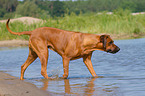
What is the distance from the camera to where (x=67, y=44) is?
7367mm

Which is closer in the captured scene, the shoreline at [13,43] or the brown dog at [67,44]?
the brown dog at [67,44]

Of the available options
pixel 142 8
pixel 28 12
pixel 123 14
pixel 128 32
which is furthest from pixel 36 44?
pixel 142 8

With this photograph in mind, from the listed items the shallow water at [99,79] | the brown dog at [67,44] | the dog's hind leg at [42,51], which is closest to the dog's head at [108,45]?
the brown dog at [67,44]

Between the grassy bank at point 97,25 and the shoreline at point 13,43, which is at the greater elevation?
the grassy bank at point 97,25

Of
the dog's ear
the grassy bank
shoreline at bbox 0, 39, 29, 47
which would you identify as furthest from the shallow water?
the grassy bank

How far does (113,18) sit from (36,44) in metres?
16.7

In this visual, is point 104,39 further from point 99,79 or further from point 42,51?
point 42,51

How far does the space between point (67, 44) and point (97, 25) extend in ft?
50.4

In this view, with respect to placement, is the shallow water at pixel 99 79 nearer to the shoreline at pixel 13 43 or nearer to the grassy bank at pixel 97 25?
the shoreline at pixel 13 43

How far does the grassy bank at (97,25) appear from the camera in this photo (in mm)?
20469

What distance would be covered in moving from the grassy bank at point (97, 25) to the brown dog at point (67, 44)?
1251cm

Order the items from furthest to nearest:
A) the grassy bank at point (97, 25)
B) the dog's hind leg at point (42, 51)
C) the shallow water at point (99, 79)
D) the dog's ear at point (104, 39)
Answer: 1. the grassy bank at point (97, 25)
2. the dog's hind leg at point (42, 51)
3. the dog's ear at point (104, 39)
4. the shallow water at point (99, 79)

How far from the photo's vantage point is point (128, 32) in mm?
22281

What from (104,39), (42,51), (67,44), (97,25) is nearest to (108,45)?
(104,39)
